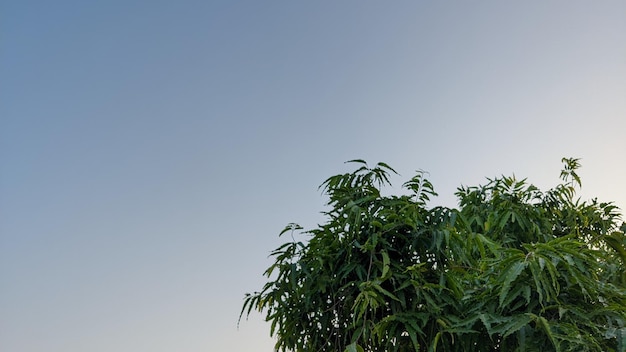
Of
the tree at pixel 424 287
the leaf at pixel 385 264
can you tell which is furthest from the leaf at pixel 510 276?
the leaf at pixel 385 264

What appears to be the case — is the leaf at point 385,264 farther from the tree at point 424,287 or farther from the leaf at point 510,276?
the leaf at point 510,276

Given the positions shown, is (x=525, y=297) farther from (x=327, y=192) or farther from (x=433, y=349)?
(x=327, y=192)

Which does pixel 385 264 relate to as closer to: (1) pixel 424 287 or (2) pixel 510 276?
(1) pixel 424 287

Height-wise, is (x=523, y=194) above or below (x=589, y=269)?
above

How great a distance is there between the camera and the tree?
264cm

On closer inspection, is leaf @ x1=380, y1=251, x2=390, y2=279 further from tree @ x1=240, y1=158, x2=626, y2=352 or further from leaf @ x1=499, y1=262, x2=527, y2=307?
leaf @ x1=499, y1=262, x2=527, y2=307

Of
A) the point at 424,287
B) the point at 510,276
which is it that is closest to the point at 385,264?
the point at 424,287

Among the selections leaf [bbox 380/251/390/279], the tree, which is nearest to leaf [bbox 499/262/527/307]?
the tree

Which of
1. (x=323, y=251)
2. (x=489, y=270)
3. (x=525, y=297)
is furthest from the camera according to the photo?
(x=323, y=251)

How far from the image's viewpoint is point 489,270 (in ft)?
9.74

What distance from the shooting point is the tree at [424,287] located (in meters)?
2.64

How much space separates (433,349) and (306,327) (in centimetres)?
75

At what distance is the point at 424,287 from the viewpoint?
9.49ft

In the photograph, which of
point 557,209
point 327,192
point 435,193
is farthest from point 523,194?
point 327,192
